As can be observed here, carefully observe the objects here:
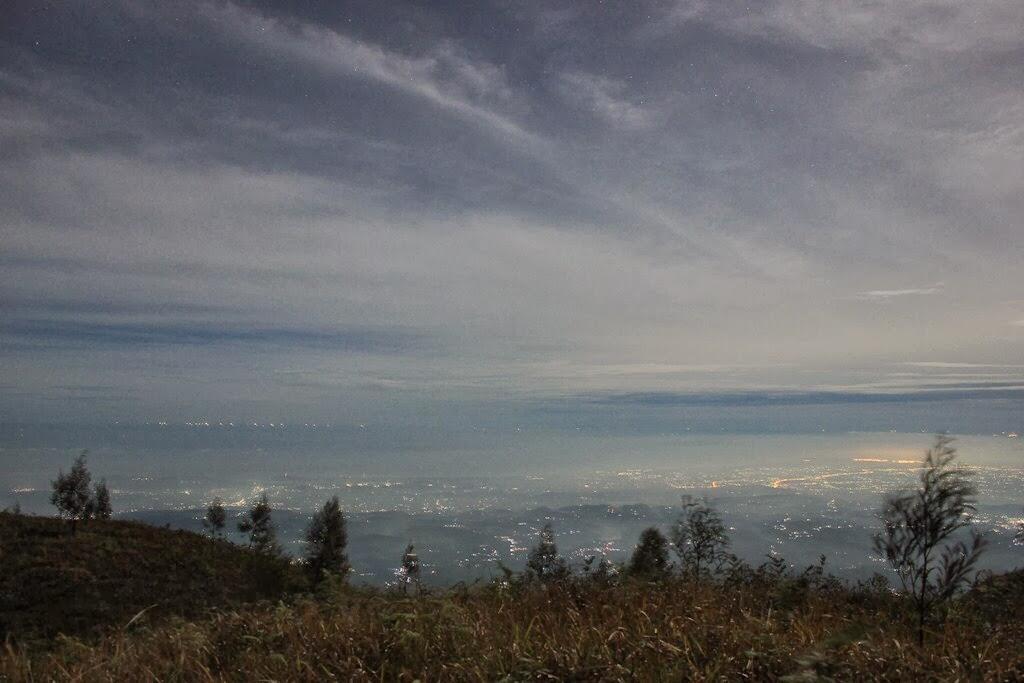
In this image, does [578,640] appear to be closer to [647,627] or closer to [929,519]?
[647,627]

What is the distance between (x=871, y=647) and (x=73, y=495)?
37.9m

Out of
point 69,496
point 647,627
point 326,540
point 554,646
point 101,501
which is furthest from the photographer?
point 101,501

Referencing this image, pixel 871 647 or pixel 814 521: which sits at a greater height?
pixel 871 647

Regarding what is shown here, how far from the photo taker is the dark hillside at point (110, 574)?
20359 millimetres

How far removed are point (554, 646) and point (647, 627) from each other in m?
0.94

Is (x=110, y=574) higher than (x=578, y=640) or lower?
lower

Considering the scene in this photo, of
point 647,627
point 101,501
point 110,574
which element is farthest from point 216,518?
point 647,627

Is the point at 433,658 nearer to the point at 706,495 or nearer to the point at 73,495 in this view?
the point at 706,495

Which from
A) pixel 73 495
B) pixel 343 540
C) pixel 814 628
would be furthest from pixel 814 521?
pixel 814 628

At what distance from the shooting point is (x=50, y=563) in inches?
933

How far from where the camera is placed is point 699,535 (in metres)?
11.7

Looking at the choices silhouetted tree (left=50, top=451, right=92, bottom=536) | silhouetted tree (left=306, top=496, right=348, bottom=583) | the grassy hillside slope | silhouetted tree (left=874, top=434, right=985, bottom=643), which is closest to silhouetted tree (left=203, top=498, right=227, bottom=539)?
silhouetted tree (left=306, top=496, right=348, bottom=583)

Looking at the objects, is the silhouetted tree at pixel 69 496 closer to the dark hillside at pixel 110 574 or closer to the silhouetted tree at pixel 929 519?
the dark hillside at pixel 110 574

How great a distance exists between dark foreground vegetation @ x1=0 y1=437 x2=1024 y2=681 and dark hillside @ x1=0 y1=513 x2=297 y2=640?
12.9 m
